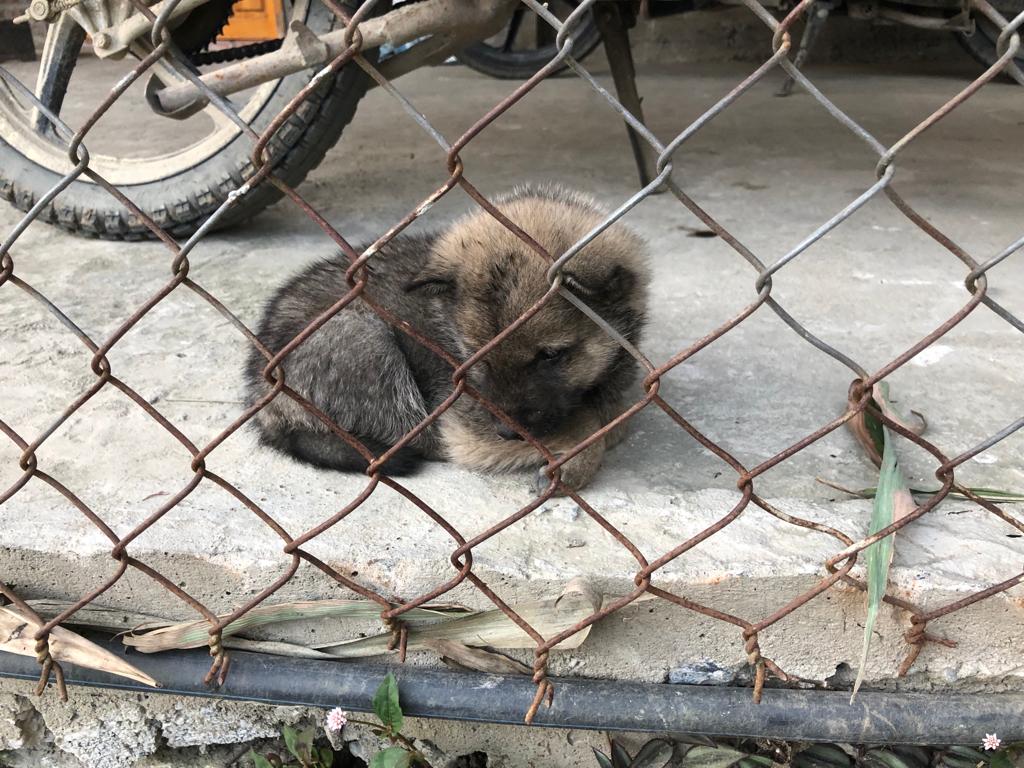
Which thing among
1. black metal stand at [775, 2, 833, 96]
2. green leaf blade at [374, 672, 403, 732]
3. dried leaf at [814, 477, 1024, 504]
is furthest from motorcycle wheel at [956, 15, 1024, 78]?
green leaf blade at [374, 672, 403, 732]

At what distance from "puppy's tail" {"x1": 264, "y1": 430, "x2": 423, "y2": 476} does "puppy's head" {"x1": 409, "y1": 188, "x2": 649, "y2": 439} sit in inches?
11.9

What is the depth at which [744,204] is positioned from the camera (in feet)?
16.3

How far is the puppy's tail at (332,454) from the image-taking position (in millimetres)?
2635

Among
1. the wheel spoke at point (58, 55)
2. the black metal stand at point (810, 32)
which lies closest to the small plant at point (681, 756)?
the black metal stand at point (810, 32)

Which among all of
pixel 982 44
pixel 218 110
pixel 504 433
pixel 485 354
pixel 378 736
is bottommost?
pixel 982 44

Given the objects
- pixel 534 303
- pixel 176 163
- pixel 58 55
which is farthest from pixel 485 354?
pixel 58 55

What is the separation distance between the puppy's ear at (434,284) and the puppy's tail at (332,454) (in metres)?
0.48

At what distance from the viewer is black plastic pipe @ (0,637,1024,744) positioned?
6.93 feet

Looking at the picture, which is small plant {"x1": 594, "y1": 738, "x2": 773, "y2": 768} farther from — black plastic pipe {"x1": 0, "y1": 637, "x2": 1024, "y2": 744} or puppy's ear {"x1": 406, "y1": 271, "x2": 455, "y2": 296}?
puppy's ear {"x1": 406, "y1": 271, "x2": 455, "y2": 296}

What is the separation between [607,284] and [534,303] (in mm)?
358

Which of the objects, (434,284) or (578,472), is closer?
(578,472)

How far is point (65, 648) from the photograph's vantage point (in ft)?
7.33

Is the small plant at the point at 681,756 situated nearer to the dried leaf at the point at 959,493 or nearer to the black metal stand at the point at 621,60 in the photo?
the dried leaf at the point at 959,493

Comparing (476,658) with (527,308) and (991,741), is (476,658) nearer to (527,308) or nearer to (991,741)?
(527,308)
